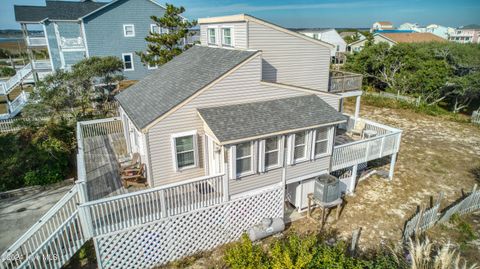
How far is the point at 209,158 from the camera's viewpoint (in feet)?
33.3

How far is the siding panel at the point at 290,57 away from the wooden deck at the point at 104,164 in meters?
7.28

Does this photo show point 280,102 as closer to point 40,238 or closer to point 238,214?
point 238,214

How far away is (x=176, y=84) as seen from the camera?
11.3 m

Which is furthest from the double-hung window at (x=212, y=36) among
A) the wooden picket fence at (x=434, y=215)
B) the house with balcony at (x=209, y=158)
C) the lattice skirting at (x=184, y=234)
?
the wooden picket fence at (x=434, y=215)

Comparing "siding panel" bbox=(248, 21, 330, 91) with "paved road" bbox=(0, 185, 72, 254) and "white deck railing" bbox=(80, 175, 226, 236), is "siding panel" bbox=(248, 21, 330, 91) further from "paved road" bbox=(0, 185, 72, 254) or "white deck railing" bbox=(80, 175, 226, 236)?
"paved road" bbox=(0, 185, 72, 254)

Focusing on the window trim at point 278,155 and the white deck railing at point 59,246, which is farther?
the window trim at point 278,155

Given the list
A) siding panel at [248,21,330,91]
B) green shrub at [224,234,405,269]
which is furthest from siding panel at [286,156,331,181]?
siding panel at [248,21,330,91]

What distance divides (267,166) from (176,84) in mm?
4795

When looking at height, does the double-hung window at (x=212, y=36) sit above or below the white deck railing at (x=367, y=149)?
above

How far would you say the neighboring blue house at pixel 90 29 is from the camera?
89.6 feet

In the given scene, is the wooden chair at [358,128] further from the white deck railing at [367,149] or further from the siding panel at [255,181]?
the siding panel at [255,181]

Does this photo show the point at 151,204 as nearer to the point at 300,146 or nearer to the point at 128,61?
the point at 300,146

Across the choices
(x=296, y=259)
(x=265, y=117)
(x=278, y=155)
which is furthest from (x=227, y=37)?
(x=296, y=259)

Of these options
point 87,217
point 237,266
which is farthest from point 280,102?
point 87,217
